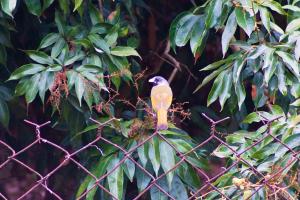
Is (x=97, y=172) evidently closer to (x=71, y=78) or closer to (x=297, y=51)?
(x=71, y=78)

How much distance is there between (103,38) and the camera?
392cm

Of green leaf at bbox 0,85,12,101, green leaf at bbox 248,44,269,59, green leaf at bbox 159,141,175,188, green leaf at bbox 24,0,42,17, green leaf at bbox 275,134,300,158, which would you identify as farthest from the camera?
green leaf at bbox 0,85,12,101

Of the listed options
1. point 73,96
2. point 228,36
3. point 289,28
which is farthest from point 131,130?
point 289,28

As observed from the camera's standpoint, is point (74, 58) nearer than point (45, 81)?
No

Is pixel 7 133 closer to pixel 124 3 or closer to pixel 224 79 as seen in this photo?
pixel 124 3

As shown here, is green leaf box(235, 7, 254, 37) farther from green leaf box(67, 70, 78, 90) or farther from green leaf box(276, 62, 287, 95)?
green leaf box(67, 70, 78, 90)

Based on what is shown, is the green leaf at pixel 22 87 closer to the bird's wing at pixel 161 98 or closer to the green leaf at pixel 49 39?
the green leaf at pixel 49 39

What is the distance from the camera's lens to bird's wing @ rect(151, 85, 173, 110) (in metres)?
3.81

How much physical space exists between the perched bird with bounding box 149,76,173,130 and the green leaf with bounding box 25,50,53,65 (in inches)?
23.0

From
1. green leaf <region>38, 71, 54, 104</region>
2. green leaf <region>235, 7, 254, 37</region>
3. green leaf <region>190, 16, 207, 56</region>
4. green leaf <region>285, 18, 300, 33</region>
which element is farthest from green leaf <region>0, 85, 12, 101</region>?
green leaf <region>285, 18, 300, 33</region>

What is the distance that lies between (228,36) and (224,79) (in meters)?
0.22

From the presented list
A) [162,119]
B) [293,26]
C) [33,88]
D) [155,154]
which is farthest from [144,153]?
[293,26]

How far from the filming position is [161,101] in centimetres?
388

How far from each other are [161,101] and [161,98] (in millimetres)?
53
